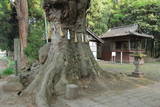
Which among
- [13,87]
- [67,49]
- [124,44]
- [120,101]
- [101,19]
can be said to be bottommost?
[120,101]

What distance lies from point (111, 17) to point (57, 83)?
1920cm

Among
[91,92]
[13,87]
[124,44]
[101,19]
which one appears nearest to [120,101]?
[91,92]

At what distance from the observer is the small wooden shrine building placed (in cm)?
1390

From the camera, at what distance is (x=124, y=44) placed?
1516cm

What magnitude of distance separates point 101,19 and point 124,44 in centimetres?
663

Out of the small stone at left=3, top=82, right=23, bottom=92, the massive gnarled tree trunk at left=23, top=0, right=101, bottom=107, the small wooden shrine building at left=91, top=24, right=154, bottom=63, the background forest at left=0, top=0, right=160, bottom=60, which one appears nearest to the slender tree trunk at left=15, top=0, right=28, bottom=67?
the background forest at left=0, top=0, right=160, bottom=60

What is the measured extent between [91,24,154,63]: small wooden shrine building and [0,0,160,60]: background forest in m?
2.59

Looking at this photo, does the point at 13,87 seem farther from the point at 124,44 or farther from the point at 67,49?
the point at 124,44

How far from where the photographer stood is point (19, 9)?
33.0 feet

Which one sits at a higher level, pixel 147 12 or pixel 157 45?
pixel 147 12

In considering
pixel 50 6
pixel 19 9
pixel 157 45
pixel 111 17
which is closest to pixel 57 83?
pixel 50 6

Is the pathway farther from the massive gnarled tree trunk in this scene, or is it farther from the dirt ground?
the massive gnarled tree trunk

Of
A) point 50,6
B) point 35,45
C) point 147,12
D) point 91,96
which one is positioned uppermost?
point 147,12

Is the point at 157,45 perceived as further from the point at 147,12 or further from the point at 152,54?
the point at 147,12
